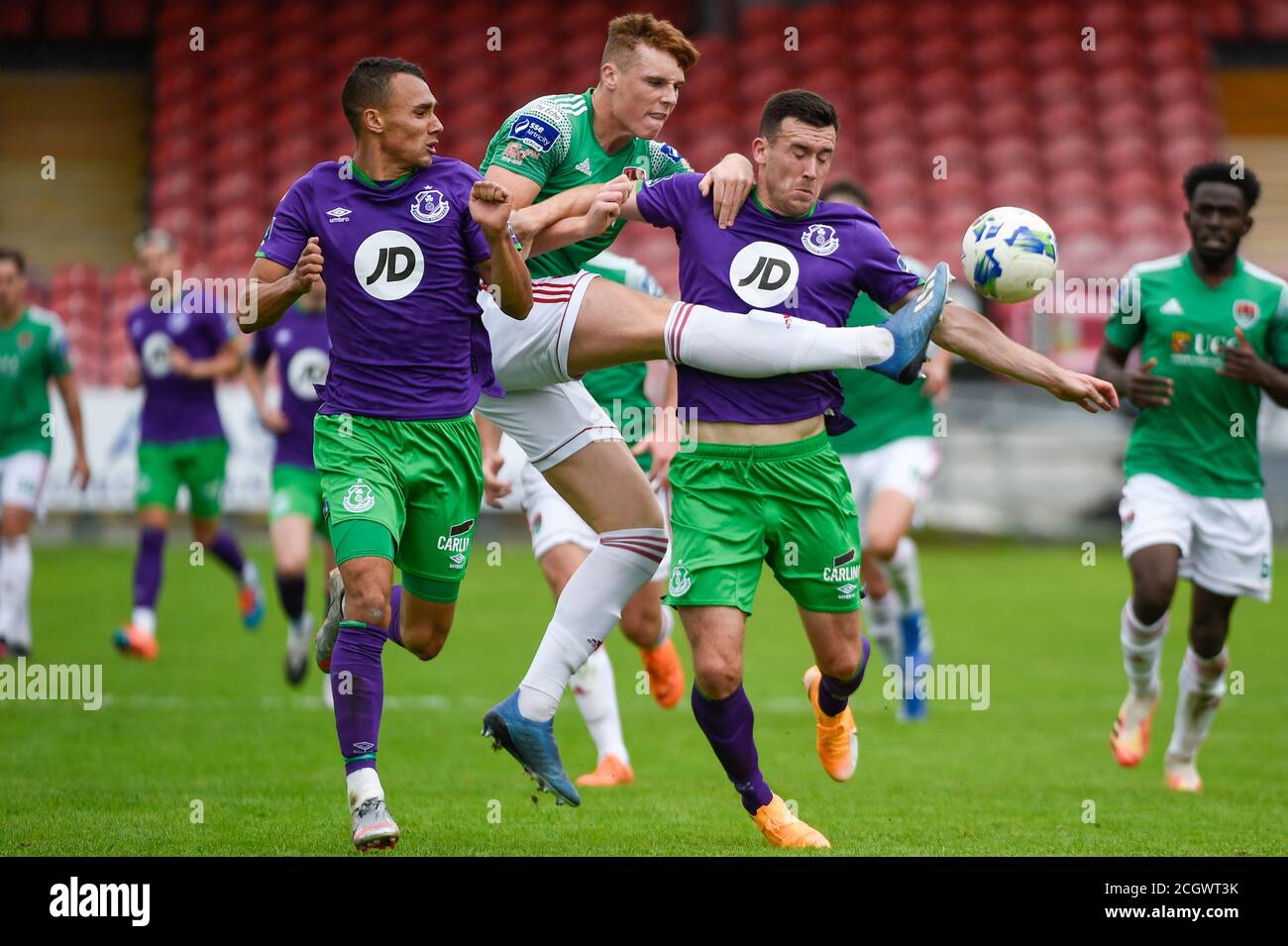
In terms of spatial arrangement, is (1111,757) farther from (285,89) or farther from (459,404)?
(285,89)

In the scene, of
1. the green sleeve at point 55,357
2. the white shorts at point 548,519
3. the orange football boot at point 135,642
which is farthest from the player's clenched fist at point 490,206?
the green sleeve at point 55,357

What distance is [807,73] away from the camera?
24.1 metres

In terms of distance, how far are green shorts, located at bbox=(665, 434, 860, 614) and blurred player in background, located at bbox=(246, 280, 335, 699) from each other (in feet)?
14.3

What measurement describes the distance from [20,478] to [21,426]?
0.36 m

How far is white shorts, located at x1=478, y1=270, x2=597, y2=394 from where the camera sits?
21.4 ft

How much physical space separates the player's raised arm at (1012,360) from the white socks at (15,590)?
7.58 metres

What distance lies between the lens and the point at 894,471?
32.8 ft

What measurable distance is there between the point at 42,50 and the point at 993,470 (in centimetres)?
1560

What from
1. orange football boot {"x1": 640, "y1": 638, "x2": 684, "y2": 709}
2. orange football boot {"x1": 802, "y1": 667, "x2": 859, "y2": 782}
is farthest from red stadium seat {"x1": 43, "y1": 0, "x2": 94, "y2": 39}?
orange football boot {"x1": 802, "y1": 667, "x2": 859, "y2": 782}

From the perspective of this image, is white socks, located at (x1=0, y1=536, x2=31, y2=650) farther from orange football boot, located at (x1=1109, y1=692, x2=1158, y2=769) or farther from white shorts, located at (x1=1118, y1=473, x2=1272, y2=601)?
white shorts, located at (x1=1118, y1=473, x2=1272, y2=601)

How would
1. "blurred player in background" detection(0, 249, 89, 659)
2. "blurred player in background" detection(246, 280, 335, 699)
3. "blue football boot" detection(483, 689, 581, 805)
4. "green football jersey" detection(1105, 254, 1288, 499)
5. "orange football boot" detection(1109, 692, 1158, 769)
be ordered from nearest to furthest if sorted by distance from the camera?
"blue football boot" detection(483, 689, 581, 805) < "green football jersey" detection(1105, 254, 1288, 499) < "orange football boot" detection(1109, 692, 1158, 769) < "blurred player in background" detection(246, 280, 335, 699) < "blurred player in background" detection(0, 249, 89, 659)

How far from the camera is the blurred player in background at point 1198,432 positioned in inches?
307

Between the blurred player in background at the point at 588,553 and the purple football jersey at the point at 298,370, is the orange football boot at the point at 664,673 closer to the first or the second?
the blurred player in background at the point at 588,553
